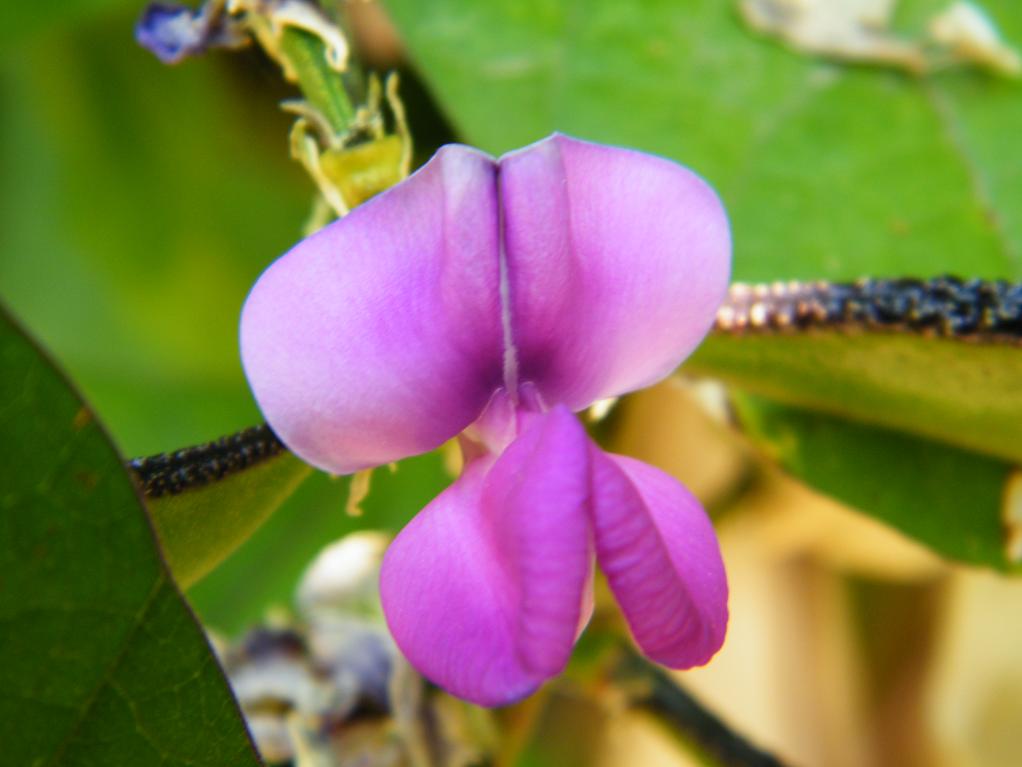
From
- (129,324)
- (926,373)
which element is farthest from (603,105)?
(129,324)

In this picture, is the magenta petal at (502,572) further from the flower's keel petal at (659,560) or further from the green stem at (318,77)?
the green stem at (318,77)

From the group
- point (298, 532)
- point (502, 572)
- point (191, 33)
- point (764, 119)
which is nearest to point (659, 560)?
point (502, 572)

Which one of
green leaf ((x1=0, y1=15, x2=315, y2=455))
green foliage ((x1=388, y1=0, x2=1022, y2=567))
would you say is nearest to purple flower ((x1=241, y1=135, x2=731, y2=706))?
green foliage ((x1=388, y1=0, x2=1022, y2=567))

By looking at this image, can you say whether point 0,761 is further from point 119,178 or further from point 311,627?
point 119,178

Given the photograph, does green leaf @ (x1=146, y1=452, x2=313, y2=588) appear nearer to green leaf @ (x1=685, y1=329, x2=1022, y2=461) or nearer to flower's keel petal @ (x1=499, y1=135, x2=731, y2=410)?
flower's keel petal @ (x1=499, y1=135, x2=731, y2=410)

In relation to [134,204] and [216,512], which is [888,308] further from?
[134,204]

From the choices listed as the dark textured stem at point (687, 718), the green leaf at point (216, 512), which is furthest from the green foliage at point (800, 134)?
the green leaf at point (216, 512)
